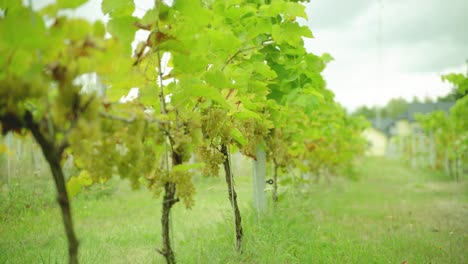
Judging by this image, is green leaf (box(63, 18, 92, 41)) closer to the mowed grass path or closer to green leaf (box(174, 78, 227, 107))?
green leaf (box(174, 78, 227, 107))

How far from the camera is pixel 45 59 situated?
1.26 meters

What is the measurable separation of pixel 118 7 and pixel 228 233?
253 centimetres

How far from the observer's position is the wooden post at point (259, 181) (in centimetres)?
405

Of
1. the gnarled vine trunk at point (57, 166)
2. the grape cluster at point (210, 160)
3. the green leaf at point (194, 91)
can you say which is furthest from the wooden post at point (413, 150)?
the gnarled vine trunk at point (57, 166)

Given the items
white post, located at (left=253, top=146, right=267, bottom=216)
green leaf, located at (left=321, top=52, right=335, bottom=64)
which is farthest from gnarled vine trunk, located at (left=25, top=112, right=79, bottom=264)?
green leaf, located at (left=321, top=52, right=335, bottom=64)

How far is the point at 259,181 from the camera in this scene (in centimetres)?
409

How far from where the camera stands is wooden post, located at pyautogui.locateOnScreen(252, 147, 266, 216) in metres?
4.05

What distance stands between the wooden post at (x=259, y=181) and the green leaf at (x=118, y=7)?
8.23ft

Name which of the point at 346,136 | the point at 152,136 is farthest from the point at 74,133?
the point at 346,136

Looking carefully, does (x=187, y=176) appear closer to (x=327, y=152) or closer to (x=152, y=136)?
(x=152, y=136)

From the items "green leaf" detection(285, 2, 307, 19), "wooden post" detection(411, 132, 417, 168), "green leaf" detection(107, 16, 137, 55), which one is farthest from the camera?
"wooden post" detection(411, 132, 417, 168)

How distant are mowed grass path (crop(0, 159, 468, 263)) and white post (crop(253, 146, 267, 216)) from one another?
0.14 metres

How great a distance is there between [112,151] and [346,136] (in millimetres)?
9327

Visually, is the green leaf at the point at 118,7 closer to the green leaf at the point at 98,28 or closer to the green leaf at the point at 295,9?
the green leaf at the point at 98,28
